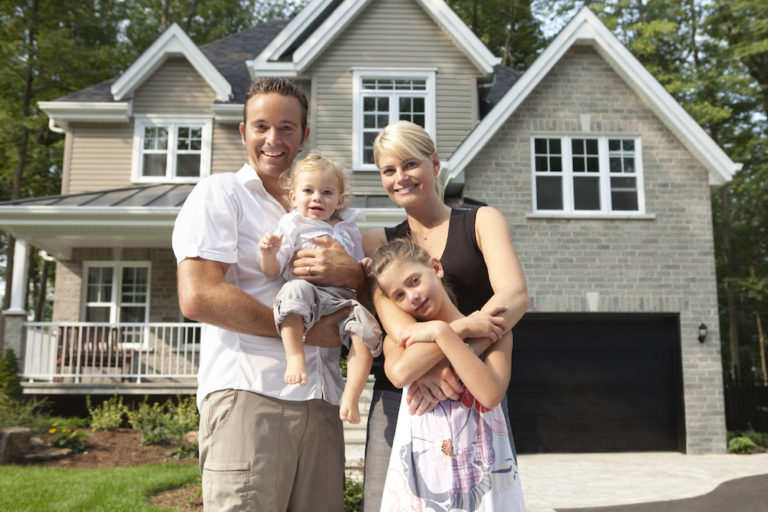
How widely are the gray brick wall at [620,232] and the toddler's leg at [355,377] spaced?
32.9ft

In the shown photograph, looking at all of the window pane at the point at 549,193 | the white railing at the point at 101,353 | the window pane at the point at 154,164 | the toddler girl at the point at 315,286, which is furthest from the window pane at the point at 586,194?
the toddler girl at the point at 315,286

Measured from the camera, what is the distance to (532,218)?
12266 mm

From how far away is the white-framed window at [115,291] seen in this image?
546 inches

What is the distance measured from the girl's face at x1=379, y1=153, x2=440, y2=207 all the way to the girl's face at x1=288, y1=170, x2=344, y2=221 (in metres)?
0.26

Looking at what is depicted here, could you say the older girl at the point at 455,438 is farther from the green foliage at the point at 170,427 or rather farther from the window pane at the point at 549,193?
the window pane at the point at 549,193

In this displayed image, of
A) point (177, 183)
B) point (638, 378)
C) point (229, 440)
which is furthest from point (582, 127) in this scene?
point (229, 440)

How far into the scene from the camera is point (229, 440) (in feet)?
A: 6.93

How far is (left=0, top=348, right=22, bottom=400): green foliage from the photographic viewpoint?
11.0 metres

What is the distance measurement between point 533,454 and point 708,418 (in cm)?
342

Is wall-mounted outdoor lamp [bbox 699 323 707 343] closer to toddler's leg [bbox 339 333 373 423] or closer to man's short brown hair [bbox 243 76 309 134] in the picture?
toddler's leg [bbox 339 333 373 423]

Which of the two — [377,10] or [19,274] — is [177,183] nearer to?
[19,274]

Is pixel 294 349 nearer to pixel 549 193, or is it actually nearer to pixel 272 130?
pixel 272 130

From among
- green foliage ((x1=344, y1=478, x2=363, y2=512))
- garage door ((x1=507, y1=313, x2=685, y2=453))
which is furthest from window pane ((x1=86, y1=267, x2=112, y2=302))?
green foliage ((x1=344, y1=478, x2=363, y2=512))

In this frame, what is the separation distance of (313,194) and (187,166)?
12844mm
